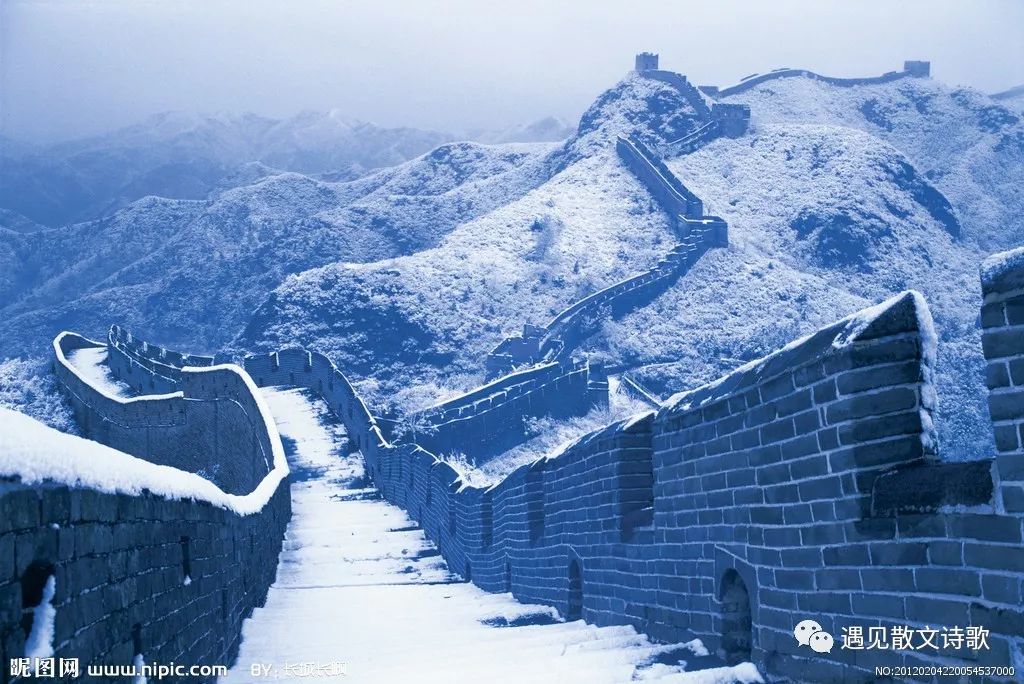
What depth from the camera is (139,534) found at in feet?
17.2

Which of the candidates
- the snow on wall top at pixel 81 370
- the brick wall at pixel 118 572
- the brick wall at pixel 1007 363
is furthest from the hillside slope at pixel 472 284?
the brick wall at pixel 1007 363

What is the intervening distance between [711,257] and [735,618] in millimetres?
75229

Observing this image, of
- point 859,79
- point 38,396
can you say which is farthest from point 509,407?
point 859,79

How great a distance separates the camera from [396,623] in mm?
11328

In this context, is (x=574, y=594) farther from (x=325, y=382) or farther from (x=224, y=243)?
(x=224, y=243)

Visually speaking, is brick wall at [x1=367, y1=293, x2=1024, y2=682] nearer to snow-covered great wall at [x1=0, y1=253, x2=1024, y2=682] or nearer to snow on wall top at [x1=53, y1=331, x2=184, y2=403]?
snow-covered great wall at [x1=0, y1=253, x2=1024, y2=682]

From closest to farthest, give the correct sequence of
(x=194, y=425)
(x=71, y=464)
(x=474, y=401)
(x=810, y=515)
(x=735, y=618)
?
(x=71, y=464) < (x=810, y=515) < (x=735, y=618) < (x=194, y=425) < (x=474, y=401)

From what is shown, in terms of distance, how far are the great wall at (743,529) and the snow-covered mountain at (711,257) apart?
4565 cm

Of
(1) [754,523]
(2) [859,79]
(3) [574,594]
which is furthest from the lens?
(2) [859,79]

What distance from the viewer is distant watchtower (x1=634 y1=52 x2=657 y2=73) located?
371ft

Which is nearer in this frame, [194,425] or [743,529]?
[743,529]

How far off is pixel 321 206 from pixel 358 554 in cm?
10902

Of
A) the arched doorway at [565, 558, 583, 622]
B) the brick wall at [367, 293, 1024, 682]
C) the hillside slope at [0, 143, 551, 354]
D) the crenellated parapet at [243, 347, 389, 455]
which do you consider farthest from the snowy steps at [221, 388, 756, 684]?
the hillside slope at [0, 143, 551, 354]

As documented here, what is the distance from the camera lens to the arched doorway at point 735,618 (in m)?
6.83
